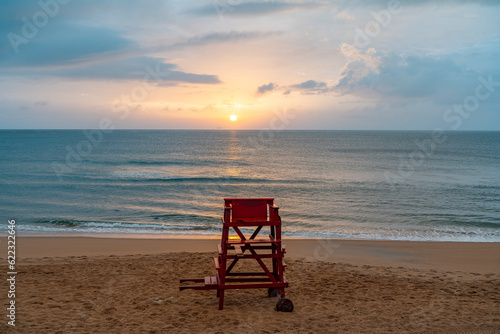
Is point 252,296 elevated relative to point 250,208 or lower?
lower

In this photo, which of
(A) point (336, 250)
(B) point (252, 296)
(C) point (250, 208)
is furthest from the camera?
(A) point (336, 250)

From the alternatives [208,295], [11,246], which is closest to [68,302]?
[208,295]

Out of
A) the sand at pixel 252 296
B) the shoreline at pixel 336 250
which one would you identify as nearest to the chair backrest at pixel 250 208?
the sand at pixel 252 296

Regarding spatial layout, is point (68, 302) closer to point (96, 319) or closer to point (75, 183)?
point (96, 319)

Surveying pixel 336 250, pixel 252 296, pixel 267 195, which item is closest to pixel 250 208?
pixel 252 296

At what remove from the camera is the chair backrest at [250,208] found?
7.46 m

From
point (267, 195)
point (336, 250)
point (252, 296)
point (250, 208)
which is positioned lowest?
point (336, 250)

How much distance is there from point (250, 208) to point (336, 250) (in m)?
8.03

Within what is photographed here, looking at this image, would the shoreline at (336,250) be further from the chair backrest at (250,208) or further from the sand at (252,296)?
the chair backrest at (250,208)

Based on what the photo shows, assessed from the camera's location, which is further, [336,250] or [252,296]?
[336,250]

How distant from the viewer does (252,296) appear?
8578 mm

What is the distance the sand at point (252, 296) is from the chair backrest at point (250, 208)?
1.93m

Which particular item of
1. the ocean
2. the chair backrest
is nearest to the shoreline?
the ocean

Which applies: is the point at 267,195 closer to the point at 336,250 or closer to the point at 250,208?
the point at 336,250
